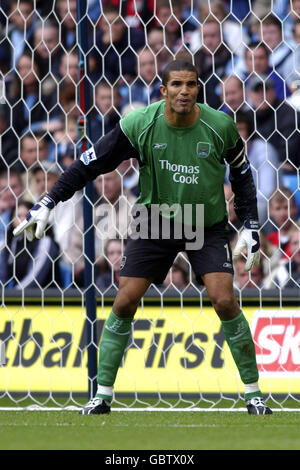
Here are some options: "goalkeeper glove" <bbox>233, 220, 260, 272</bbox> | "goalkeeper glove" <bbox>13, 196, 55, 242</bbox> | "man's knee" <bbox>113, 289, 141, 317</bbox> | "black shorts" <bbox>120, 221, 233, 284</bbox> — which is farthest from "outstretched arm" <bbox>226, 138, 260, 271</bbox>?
"goalkeeper glove" <bbox>13, 196, 55, 242</bbox>

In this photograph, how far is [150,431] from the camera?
14.6 ft

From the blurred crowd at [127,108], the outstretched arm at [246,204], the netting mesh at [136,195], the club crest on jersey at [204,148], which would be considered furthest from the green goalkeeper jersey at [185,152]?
the blurred crowd at [127,108]

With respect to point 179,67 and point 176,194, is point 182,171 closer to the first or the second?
point 176,194

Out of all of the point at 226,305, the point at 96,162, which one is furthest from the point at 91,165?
the point at 226,305

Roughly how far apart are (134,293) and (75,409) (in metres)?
0.93

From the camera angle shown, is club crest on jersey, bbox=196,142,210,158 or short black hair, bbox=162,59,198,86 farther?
club crest on jersey, bbox=196,142,210,158

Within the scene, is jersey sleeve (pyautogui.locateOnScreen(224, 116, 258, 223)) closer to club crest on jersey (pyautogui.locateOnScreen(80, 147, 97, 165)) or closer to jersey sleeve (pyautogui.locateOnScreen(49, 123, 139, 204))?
jersey sleeve (pyautogui.locateOnScreen(49, 123, 139, 204))

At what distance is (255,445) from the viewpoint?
3.92 m

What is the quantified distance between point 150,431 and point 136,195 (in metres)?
3.33

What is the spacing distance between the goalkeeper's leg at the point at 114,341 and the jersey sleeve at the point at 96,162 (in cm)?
54

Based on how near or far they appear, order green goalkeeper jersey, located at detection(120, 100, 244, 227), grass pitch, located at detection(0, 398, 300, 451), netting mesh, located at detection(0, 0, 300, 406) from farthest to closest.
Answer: netting mesh, located at detection(0, 0, 300, 406) < green goalkeeper jersey, located at detection(120, 100, 244, 227) < grass pitch, located at detection(0, 398, 300, 451)

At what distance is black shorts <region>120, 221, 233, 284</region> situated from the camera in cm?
518
